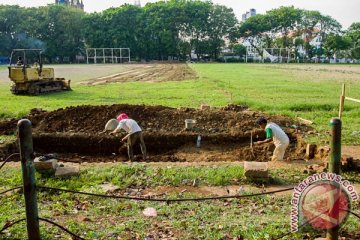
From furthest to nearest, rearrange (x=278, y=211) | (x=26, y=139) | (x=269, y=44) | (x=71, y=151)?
(x=269, y=44) < (x=71, y=151) < (x=278, y=211) < (x=26, y=139)

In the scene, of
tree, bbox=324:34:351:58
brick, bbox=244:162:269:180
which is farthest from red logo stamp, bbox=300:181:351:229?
tree, bbox=324:34:351:58

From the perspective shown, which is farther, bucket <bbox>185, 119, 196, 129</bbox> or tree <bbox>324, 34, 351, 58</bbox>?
tree <bbox>324, 34, 351, 58</bbox>

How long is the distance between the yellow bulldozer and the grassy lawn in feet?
52.2

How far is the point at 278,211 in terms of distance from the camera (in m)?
5.85

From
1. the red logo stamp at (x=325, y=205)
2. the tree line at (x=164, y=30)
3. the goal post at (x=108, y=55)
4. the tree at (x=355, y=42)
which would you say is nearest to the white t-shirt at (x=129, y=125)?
the red logo stamp at (x=325, y=205)

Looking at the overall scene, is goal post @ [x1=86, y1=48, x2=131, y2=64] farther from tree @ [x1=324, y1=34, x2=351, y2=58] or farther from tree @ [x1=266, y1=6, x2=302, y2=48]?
tree @ [x1=324, y1=34, x2=351, y2=58]

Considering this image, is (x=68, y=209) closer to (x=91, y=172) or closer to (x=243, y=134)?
(x=91, y=172)

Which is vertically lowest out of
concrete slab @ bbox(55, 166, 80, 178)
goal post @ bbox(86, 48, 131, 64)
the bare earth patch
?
concrete slab @ bbox(55, 166, 80, 178)

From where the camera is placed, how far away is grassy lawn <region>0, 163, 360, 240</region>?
5125mm

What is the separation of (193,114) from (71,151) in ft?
14.3

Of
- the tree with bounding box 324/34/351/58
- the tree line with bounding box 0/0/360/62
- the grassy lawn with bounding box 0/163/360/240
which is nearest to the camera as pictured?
the grassy lawn with bounding box 0/163/360/240

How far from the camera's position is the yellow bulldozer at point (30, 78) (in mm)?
22328

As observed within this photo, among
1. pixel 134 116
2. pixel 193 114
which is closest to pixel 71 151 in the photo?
pixel 134 116

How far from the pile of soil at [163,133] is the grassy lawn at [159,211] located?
11.9 feet
